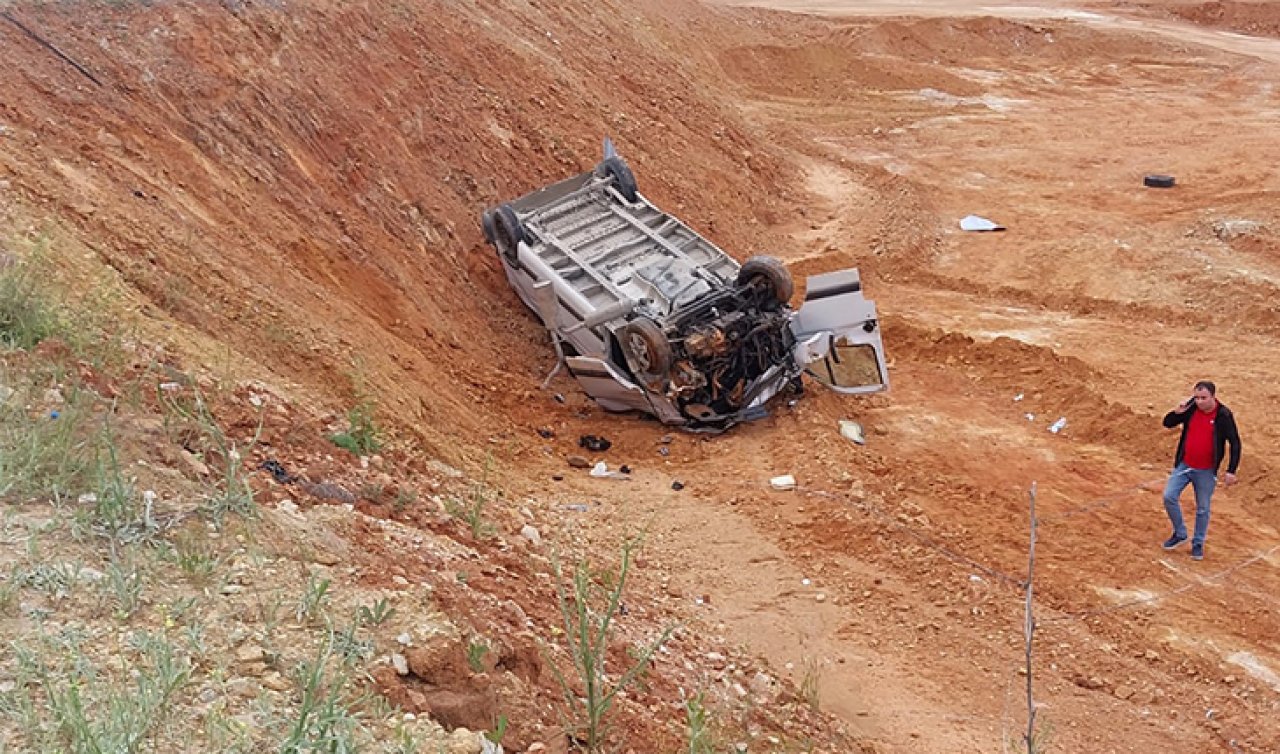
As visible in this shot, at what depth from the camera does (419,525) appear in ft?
22.2

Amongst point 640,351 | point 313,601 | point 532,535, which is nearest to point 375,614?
point 313,601

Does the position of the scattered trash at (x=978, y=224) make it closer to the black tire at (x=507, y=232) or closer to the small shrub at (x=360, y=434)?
the black tire at (x=507, y=232)

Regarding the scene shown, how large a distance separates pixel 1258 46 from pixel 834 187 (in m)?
14.3

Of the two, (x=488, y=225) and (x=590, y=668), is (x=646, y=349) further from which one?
(x=590, y=668)

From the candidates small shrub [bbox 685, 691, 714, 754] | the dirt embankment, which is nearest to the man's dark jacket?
small shrub [bbox 685, 691, 714, 754]

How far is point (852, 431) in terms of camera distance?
10.8 metres

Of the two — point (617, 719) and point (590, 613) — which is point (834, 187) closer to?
point (590, 613)

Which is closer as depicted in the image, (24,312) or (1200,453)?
(24,312)

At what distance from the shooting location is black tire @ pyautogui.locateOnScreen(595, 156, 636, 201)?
12.7 meters

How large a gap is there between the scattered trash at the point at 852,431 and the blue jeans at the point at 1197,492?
2667 millimetres

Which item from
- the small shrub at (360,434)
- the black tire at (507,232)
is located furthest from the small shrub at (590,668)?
the black tire at (507,232)

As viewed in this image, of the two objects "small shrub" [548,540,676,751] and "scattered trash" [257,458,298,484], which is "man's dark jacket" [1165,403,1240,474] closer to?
"small shrub" [548,540,676,751]

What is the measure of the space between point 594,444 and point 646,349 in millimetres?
1076

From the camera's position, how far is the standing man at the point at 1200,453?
28.0ft
